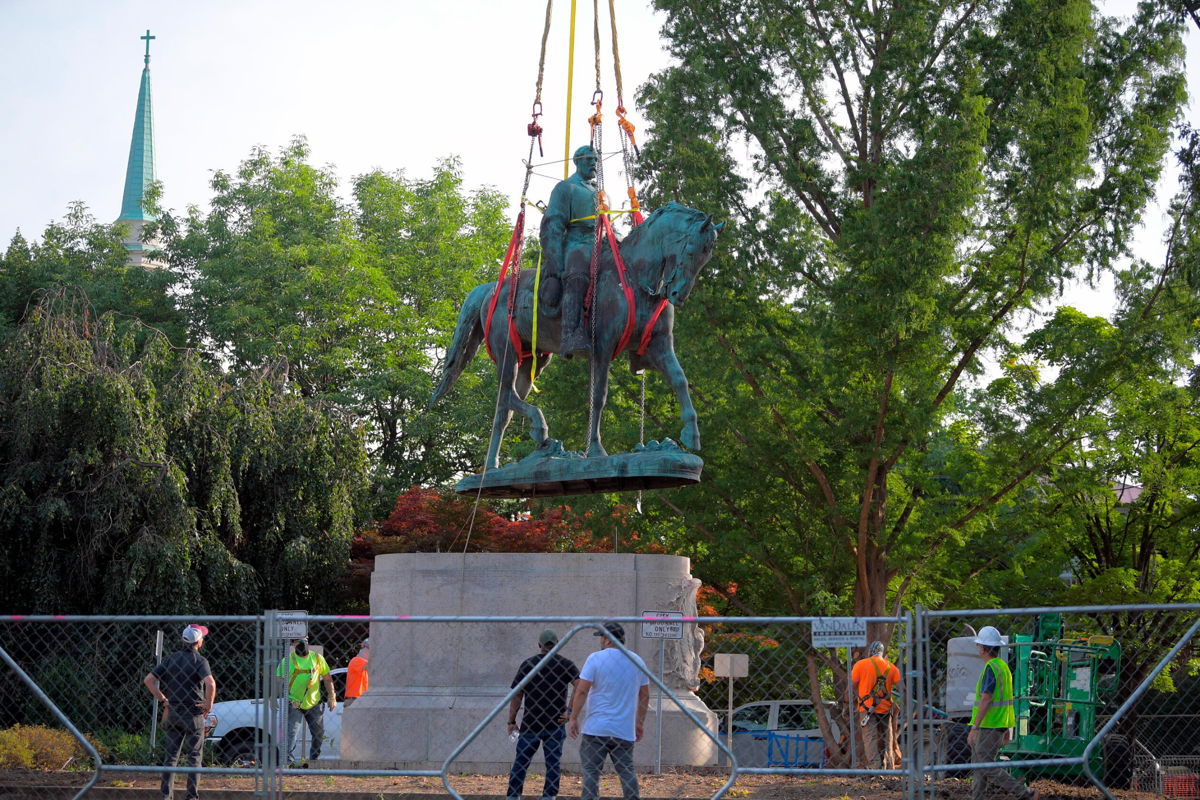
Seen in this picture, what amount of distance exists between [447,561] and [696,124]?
10.6 m

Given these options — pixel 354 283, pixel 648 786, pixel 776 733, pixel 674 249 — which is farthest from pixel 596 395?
pixel 354 283

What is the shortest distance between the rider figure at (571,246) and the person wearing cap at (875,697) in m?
4.39

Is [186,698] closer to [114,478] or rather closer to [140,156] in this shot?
[114,478]

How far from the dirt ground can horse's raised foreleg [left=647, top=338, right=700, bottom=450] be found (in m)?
3.03

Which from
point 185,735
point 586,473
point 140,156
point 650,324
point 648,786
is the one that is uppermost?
point 140,156

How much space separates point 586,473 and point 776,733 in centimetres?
819

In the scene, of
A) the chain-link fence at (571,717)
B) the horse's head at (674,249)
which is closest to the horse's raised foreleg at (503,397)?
the horse's head at (674,249)

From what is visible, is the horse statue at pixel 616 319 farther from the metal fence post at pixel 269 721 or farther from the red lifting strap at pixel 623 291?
the metal fence post at pixel 269 721

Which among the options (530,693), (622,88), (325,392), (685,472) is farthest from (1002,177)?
(325,392)

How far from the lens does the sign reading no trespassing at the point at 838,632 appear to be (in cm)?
873

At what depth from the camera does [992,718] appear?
10.2 metres

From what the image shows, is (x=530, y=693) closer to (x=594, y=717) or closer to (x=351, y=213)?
(x=594, y=717)

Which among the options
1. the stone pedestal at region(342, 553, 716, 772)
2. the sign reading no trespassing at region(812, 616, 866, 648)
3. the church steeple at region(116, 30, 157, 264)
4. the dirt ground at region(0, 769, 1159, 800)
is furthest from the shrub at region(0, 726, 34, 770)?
the church steeple at region(116, 30, 157, 264)

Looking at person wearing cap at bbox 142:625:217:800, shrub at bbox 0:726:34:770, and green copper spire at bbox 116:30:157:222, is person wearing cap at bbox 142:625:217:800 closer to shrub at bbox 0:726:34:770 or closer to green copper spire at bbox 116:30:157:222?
shrub at bbox 0:726:34:770
